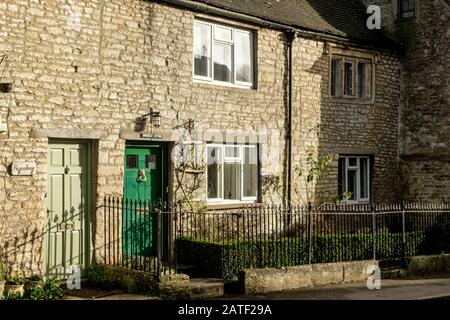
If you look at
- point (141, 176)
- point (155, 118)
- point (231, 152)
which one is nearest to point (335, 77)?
point (231, 152)

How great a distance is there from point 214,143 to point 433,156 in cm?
670

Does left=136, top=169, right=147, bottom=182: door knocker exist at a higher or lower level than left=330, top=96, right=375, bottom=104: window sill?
lower

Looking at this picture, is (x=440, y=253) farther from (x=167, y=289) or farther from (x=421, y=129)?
(x=167, y=289)

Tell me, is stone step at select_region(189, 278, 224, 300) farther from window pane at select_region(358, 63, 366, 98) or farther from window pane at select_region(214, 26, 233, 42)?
window pane at select_region(358, 63, 366, 98)

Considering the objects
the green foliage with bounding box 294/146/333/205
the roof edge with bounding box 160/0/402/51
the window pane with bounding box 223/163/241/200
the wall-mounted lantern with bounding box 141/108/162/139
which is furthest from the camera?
the green foliage with bounding box 294/146/333/205

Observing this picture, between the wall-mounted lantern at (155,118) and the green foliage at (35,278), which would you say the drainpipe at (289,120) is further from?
the green foliage at (35,278)

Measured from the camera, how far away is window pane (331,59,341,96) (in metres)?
15.7

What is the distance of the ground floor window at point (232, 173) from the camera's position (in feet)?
42.7

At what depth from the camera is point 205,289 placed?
977cm

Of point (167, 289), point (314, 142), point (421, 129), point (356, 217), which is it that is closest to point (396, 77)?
point (421, 129)

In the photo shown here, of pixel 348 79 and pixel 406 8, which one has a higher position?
pixel 406 8

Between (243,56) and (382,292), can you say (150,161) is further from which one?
(382,292)

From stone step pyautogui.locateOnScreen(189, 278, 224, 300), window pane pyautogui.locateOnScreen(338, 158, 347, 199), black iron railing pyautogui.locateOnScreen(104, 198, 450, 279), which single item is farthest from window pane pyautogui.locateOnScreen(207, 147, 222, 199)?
window pane pyautogui.locateOnScreen(338, 158, 347, 199)

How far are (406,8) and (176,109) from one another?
843 centimetres
